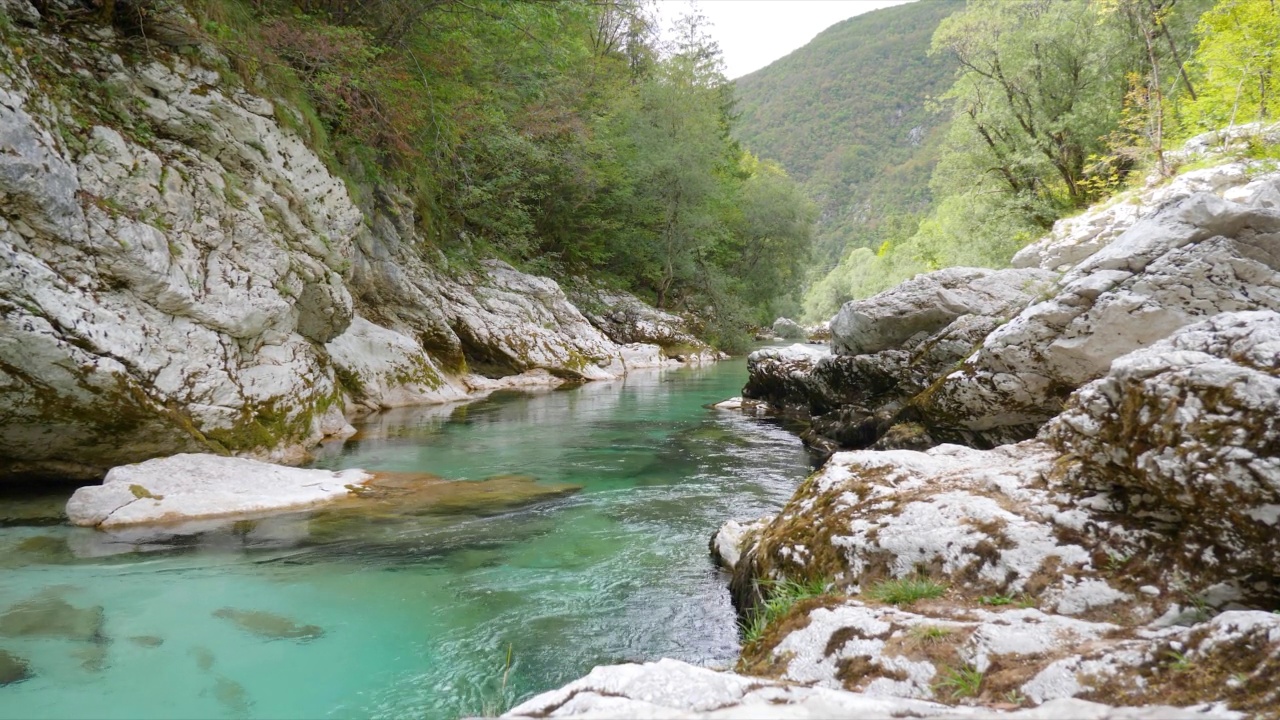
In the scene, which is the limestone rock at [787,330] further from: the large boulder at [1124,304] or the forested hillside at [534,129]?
the large boulder at [1124,304]

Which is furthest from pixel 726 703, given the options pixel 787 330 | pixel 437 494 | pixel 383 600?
pixel 787 330

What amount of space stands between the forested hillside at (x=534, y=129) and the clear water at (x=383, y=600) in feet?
26.4

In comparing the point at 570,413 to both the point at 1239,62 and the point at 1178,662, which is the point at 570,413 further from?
the point at 1239,62

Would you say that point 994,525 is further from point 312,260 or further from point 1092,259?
point 312,260

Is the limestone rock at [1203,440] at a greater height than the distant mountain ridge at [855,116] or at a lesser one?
lesser

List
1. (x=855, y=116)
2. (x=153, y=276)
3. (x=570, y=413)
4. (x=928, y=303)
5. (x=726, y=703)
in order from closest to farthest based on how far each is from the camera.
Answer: (x=726, y=703) < (x=153, y=276) < (x=928, y=303) < (x=570, y=413) < (x=855, y=116)

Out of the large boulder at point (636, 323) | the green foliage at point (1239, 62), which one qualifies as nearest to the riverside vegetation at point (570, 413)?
the green foliage at point (1239, 62)

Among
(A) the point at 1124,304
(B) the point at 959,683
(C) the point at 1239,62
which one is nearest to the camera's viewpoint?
(B) the point at 959,683

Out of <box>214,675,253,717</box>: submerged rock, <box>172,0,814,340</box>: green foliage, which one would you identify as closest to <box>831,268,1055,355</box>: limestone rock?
<box>172,0,814,340</box>: green foliage

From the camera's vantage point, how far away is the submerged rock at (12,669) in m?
3.50

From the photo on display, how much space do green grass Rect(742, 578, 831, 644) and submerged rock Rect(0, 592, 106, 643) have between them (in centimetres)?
397

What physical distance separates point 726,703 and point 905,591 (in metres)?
1.65

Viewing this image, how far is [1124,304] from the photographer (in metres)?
6.02

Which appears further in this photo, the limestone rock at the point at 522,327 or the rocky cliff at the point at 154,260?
the limestone rock at the point at 522,327
